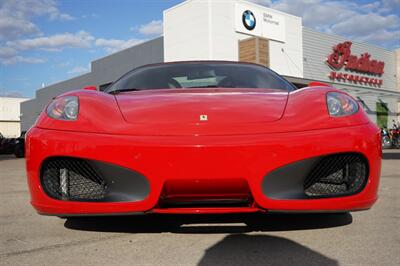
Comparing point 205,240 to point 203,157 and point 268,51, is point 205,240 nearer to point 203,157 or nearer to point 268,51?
point 203,157

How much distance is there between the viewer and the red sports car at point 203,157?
202 centimetres

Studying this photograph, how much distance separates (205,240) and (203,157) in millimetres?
545

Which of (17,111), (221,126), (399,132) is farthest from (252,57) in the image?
(17,111)

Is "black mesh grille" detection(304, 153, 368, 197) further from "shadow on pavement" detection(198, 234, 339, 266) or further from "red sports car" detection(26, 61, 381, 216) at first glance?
"shadow on pavement" detection(198, 234, 339, 266)

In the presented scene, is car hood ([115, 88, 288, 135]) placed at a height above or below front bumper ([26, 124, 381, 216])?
above

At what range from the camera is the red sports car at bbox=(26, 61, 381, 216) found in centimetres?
202

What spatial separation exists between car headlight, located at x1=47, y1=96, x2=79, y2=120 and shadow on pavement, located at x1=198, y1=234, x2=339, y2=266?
1088 millimetres

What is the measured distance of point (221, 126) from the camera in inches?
84.7

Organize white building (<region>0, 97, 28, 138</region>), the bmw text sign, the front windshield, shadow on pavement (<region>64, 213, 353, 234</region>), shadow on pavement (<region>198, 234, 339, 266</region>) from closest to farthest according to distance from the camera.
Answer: shadow on pavement (<region>198, 234, 339, 266</region>), shadow on pavement (<region>64, 213, 353, 234</region>), the front windshield, the bmw text sign, white building (<region>0, 97, 28, 138</region>)

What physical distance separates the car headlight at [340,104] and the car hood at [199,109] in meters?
0.26

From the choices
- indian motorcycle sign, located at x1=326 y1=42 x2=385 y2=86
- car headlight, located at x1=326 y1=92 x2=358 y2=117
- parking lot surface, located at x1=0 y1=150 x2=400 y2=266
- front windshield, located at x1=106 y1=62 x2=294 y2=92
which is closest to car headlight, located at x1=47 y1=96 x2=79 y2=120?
front windshield, located at x1=106 y1=62 x2=294 y2=92

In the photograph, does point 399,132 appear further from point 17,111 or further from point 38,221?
point 17,111

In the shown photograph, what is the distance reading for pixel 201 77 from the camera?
334cm

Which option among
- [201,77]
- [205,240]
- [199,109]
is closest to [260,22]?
[201,77]
